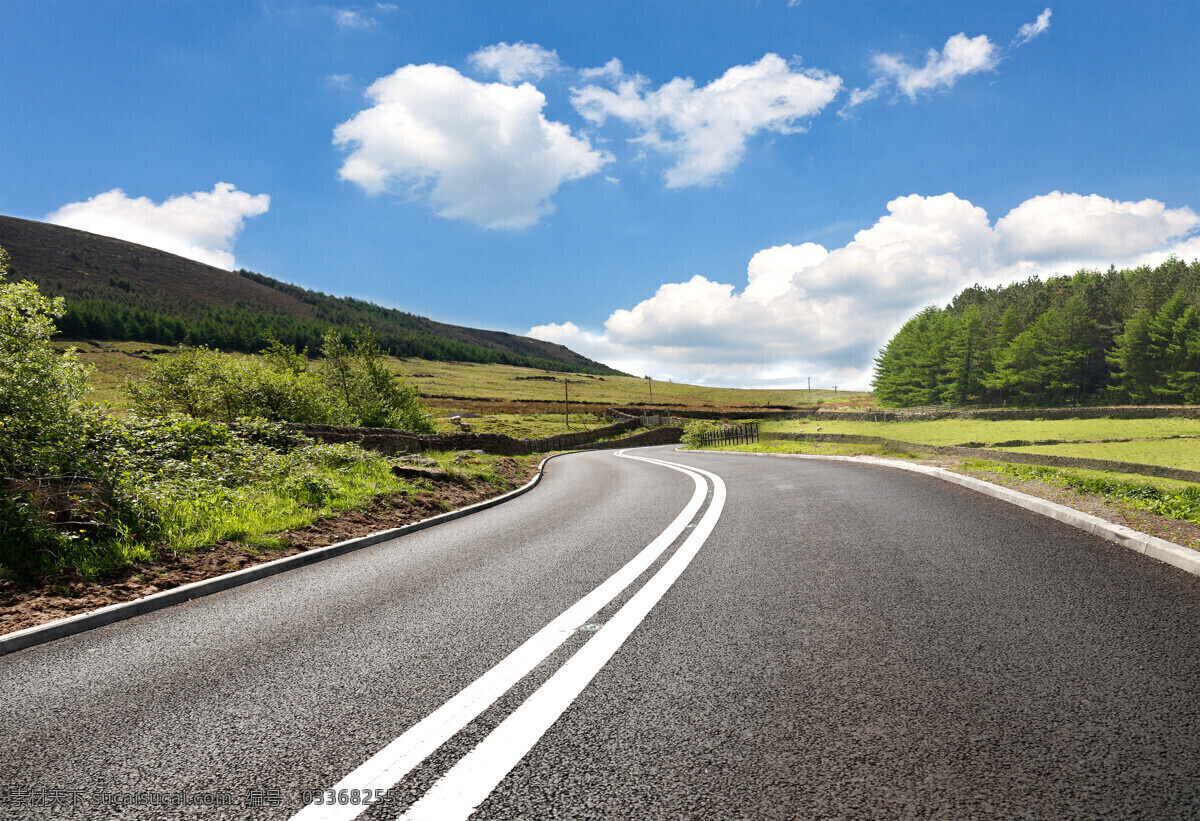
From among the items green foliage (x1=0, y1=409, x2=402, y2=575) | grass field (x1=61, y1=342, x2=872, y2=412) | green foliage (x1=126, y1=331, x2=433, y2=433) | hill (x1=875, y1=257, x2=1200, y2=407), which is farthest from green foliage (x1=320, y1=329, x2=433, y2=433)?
hill (x1=875, y1=257, x2=1200, y2=407)

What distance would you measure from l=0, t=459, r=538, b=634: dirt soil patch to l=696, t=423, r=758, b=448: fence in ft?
127

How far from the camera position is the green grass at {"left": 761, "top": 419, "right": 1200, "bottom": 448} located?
39.0 metres

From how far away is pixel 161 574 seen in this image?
18.7 ft

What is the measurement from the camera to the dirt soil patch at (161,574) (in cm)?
473

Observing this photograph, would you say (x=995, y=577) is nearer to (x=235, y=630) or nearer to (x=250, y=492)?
(x=235, y=630)

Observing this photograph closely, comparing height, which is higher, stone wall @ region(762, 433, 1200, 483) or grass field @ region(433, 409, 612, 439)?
stone wall @ region(762, 433, 1200, 483)

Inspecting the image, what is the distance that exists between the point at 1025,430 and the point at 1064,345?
39691 mm

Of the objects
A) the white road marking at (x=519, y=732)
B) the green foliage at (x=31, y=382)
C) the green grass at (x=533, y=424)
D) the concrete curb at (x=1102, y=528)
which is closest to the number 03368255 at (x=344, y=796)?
the white road marking at (x=519, y=732)

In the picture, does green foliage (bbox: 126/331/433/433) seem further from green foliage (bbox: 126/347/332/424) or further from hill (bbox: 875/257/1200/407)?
hill (bbox: 875/257/1200/407)

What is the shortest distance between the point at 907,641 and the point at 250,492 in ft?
29.7

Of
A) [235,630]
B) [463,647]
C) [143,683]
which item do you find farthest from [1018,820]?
[235,630]

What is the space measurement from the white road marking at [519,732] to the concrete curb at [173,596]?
4.06 m

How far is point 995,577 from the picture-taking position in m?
4.74

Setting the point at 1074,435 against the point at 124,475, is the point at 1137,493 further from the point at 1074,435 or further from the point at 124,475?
the point at 1074,435
